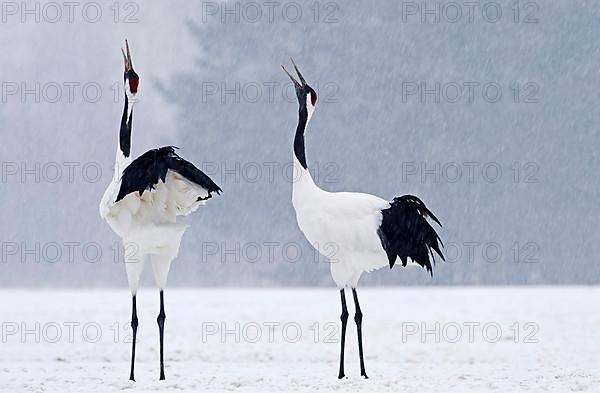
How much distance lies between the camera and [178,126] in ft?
77.2

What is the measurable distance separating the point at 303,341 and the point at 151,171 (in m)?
4.58

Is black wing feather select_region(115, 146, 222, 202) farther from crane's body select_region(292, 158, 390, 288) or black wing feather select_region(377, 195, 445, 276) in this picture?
black wing feather select_region(377, 195, 445, 276)

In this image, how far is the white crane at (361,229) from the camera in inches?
315

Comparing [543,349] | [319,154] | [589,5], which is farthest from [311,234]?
[589,5]

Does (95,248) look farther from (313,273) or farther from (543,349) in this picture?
(543,349)

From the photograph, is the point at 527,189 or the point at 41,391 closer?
the point at 41,391

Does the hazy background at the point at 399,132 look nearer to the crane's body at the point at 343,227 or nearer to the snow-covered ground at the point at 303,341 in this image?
the snow-covered ground at the point at 303,341

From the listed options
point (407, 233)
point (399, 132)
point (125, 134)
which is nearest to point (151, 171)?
point (125, 134)

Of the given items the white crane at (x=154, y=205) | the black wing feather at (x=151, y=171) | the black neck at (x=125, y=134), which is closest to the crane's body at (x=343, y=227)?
the white crane at (x=154, y=205)

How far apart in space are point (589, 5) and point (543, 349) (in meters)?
14.7

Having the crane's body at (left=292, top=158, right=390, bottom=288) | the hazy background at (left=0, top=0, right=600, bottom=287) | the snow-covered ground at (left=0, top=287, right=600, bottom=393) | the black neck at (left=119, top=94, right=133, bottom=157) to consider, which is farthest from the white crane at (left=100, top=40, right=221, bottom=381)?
the hazy background at (left=0, top=0, right=600, bottom=287)

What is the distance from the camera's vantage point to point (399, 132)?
23062mm

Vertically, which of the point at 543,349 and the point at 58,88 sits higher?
the point at 58,88

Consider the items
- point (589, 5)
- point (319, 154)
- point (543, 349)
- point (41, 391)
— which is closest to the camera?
point (41, 391)
